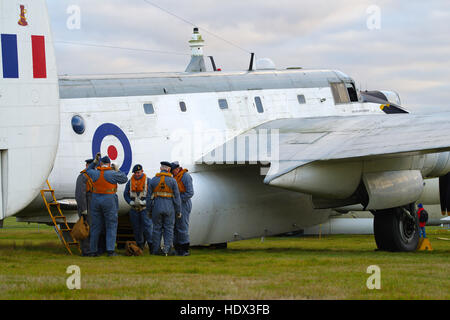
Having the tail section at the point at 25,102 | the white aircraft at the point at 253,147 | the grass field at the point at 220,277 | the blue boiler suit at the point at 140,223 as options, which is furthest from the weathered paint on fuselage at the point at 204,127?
the tail section at the point at 25,102

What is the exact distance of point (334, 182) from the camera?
15500 mm

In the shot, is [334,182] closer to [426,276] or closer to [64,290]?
[426,276]

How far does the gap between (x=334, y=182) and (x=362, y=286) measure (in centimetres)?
573

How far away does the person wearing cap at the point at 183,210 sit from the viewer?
15.2 m

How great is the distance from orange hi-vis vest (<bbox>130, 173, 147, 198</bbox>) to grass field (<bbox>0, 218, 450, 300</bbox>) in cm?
152

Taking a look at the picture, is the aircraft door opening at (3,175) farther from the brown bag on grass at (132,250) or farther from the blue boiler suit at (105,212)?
the brown bag on grass at (132,250)

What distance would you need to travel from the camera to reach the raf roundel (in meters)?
15.4

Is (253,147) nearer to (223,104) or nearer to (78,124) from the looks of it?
(223,104)

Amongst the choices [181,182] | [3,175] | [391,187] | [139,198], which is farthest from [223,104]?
[3,175]

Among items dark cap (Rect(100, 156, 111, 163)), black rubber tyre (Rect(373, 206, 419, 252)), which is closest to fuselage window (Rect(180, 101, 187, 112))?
dark cap (Rect(100, 156, 111, 163))

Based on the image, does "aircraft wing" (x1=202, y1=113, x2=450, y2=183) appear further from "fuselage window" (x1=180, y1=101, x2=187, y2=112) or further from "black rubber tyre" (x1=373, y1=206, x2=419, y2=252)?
"black rubber tyre" (x1=373, y1=206, x2=419, y2=252)

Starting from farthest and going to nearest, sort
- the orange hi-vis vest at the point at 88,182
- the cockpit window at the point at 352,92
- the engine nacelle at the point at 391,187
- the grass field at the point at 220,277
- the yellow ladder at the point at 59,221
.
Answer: the cockpit window at the point at 352,92 < the engine nacelle at the point at 391,187 < the yellow ladder at the point at 59,221 < the orange hi-vis vest at the point at 88,182 < the grass field at the point at 220,277

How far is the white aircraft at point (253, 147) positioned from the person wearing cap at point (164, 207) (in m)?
0.98
